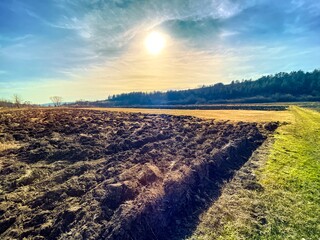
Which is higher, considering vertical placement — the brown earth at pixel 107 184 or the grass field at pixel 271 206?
the brown earth at pixel 107 184

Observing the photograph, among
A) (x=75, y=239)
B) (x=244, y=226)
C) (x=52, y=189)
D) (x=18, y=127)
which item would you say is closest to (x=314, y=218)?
(x=244, y=226)

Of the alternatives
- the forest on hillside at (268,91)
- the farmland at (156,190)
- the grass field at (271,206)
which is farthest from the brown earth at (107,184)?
the forest on hillside at (268,91)

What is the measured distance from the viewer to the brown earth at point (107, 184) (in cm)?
750

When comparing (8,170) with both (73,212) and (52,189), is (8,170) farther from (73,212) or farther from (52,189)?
(73,212)

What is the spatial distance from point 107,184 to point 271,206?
19.5 feet

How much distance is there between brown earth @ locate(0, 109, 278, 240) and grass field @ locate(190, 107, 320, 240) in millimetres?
750

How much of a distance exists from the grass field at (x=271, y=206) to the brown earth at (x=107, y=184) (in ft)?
2.46

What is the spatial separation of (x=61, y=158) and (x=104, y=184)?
5.35 meters

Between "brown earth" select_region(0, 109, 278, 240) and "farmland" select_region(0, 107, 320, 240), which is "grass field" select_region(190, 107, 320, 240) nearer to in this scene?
"farmland" select_region(0, 107, 320, 240)

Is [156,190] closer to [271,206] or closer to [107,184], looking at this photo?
[107,184]

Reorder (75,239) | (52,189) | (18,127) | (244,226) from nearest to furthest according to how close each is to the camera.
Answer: (75,239)
(244,226)
(52,189)
(18,127)

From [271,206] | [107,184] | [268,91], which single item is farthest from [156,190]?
[268,91]

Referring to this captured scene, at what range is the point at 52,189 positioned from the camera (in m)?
9.77

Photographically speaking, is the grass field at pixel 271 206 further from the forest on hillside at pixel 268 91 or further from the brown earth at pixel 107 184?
the forest on hillside at pixel 268 91
